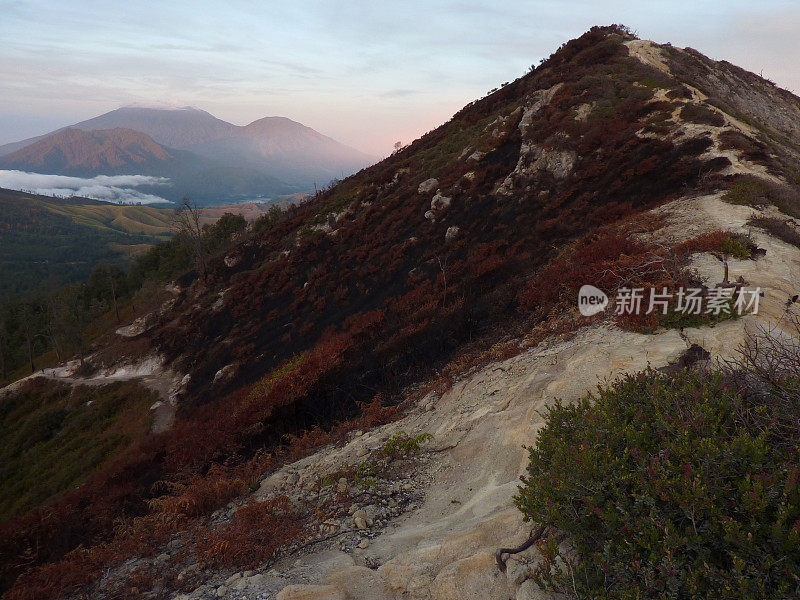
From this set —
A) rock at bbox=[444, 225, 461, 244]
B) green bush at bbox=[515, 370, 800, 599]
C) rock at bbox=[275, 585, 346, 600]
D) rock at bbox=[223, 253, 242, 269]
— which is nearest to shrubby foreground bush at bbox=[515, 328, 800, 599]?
green bush at bbox=[515, 370, 800, 599]

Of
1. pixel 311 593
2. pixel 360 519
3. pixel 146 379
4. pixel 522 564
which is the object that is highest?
pixel 522 564

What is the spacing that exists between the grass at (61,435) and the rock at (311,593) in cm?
2599

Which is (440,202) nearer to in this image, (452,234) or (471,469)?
(452,234)

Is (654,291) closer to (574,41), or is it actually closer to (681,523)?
(681,523)

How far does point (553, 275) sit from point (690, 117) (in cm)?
1690

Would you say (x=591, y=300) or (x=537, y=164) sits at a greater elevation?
(x=537, y=164)

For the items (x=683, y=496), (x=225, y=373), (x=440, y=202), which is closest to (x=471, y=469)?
(x=683, y=496)

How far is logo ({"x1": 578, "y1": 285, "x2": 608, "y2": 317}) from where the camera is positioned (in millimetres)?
11225

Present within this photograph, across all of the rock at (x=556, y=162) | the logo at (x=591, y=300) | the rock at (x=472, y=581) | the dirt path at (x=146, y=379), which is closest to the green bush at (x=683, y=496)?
the rock at (x=472, y=581)

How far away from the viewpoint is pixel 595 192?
69.6ft

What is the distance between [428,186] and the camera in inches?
1330

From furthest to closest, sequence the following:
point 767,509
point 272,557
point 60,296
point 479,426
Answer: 1. point 60,296
2. point 479,426
3. point 272,557
4. point 767,509

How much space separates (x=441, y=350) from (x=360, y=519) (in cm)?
834

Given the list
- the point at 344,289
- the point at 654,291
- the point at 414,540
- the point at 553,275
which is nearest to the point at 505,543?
the point at 414,540
